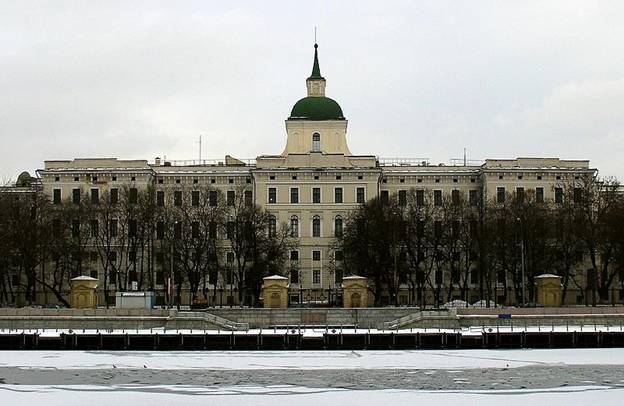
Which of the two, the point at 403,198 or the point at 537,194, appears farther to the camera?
the point at 403,198

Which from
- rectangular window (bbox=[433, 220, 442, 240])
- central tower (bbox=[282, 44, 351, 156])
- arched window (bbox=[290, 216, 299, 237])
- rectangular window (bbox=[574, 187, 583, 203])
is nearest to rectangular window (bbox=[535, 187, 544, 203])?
rectangular window (bbox=[574, 187, 583, 203])

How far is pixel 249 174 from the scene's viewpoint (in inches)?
4400

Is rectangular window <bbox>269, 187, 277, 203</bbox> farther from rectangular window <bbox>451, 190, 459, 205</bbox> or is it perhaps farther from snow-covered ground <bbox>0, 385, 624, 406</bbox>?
snow-covered ground <bbox>0, 385, 624, 406</bbox>

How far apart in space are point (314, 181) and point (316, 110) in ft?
29.4

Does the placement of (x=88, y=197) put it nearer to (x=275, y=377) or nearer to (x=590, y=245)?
(x=590, y=245)

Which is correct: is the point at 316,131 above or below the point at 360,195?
above

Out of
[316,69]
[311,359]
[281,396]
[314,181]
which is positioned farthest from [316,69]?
[281,396]

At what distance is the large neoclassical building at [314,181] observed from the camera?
110 meters

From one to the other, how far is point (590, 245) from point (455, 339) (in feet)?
104

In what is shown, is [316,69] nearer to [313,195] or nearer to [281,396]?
[313,195]

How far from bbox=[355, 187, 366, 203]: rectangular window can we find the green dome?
9.11m

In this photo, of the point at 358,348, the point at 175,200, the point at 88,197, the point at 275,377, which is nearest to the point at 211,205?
the point at 175,200

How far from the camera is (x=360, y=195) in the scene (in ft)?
362

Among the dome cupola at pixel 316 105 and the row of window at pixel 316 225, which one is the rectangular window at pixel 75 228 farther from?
the dome cupola at pixel 316 105
